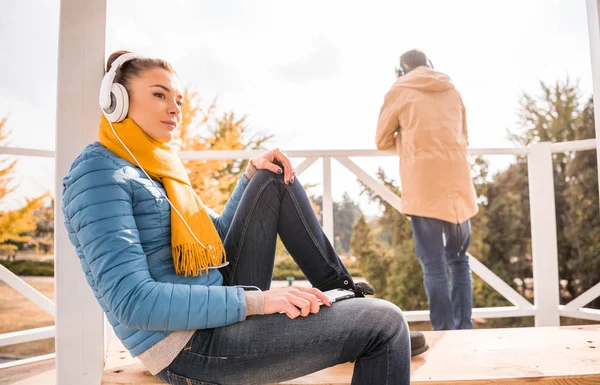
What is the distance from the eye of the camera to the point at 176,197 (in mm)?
1100

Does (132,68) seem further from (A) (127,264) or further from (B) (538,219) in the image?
(B) (538,219)

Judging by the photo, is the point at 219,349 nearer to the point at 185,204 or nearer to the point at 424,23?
the point at 185,204

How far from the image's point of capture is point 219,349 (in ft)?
3.04

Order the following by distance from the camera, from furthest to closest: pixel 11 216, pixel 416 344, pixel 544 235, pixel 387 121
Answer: pixel 11 216, pixel 544 235, pixel 387 121, pixel 416 344

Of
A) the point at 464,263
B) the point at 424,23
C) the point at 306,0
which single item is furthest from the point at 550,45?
the point at 464,263

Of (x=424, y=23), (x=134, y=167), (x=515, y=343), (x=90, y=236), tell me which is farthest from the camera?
(x=424, y=23)

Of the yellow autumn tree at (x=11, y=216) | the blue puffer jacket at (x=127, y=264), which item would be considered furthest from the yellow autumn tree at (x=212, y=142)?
the blue puffer jacket at (x=127, y=264)

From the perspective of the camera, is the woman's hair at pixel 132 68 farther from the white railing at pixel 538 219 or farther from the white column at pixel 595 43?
the white column at pixel 595 43

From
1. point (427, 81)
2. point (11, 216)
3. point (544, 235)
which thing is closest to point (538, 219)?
point (544, 235)

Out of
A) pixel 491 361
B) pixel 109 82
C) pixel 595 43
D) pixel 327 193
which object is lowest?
pixel 491 361

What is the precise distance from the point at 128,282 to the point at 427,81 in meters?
1.94

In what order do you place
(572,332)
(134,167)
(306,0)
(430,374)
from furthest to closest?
(306,0) → (572,332) → (430,374) → (134,167)

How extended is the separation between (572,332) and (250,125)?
176 inches

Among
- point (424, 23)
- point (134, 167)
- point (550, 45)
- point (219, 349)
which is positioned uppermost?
point (424, 23)
